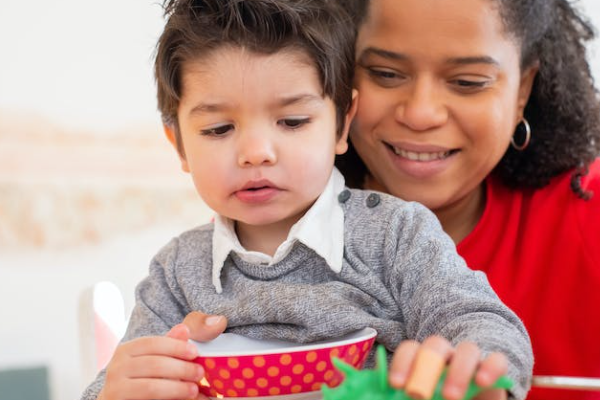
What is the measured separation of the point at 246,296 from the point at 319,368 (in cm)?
22

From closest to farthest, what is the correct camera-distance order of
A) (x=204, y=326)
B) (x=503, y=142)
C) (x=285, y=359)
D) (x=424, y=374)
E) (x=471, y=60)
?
(x=424, y=374)
(x=285, y=359)
(x=204, y=326)
(x=471, y=60)
(x=503, y=142)

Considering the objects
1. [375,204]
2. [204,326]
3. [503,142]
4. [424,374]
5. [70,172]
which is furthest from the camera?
[70,172]

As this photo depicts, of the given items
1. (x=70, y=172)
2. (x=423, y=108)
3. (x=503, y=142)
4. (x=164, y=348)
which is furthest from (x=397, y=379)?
(x=70, y=172)

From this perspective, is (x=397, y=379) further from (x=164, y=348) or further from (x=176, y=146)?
(x=176, y=146)

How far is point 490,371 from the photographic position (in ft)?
2.33

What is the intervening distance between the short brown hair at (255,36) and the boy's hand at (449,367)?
0.48m

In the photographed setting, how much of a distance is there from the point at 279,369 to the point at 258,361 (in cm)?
2

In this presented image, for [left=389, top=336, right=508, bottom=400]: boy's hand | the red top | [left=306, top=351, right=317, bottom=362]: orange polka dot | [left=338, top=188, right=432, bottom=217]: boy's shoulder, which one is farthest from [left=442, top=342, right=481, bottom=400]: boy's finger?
the red top

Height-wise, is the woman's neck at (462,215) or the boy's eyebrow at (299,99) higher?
the boy's eyebrow at (299,99)

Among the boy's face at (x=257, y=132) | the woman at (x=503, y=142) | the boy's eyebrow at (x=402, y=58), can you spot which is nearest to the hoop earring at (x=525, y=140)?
the woman at (x=503, y=142)

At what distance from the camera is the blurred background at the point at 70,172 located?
2.66 meters

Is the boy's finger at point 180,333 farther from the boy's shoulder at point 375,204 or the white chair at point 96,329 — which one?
the white chair at point 96,329

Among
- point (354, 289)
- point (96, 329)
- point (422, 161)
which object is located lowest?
point (96, 329)

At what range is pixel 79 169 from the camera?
268cm
